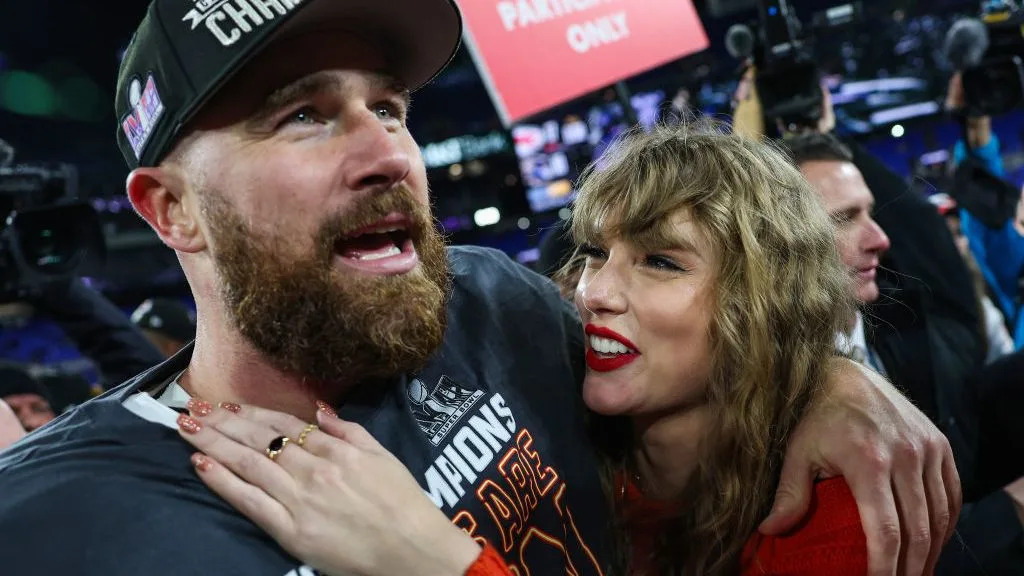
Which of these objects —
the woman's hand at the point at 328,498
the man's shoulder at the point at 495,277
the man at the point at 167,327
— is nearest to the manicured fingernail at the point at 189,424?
the woman's hand at the point at 328,498

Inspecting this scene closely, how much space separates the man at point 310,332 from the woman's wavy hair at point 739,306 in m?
0.11

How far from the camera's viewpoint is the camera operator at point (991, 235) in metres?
3.09

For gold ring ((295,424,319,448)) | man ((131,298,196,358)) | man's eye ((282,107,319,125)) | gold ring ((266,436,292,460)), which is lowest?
man ((131,298,196,358))

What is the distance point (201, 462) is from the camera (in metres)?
1.03

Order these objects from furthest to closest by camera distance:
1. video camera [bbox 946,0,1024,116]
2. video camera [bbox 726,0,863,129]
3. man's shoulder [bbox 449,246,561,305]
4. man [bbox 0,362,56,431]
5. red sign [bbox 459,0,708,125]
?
video camera [bbox 946,0,1024,116], video camera [bbox 726,0,863,129], man [bbox 0,362,56,431], red sign [bbox 459,0,708,125], man's shoulder [bbox 449,246,561,305]

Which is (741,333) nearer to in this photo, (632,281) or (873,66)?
(632,281)

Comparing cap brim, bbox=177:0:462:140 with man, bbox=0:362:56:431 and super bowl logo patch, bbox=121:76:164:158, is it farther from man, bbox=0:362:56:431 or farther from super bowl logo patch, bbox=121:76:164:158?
man, bbox=0:362:56:431

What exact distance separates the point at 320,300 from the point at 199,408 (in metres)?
0.22

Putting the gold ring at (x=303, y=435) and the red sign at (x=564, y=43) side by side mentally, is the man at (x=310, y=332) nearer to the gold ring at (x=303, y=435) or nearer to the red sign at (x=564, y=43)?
the gold ring at (x=303, y=435)

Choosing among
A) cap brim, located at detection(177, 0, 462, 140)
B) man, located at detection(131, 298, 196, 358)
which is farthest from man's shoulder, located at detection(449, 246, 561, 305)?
man, located at detection(131, 298, 196, 358)

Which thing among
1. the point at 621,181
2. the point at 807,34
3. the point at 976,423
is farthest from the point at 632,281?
the point at 807,34

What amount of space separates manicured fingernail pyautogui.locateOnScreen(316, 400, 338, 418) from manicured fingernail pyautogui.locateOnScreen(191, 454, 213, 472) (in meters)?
0.17

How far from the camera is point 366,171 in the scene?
1157 millimetres

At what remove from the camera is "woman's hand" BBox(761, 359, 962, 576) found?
1.22 m
